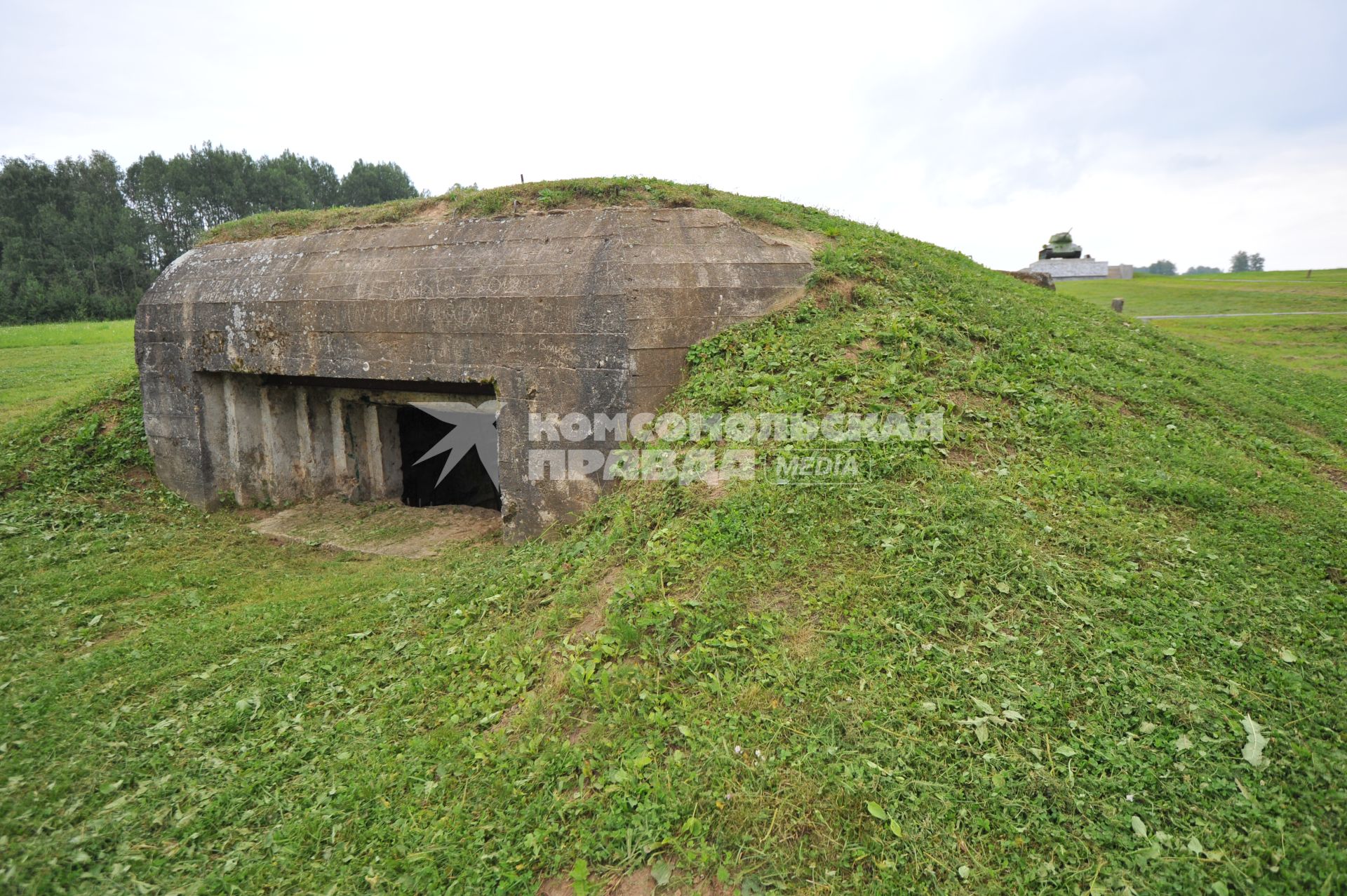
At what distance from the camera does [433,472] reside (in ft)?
31.6

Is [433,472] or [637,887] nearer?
[637,887]

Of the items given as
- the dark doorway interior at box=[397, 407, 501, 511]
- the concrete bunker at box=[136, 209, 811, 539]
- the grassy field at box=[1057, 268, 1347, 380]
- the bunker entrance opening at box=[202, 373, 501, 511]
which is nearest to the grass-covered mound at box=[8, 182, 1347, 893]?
the concrete bunker at box=[136, 209, 811, 539]

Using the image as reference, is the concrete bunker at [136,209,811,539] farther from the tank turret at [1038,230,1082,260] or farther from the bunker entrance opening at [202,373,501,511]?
the tank turret at [1038,230,1082,260]

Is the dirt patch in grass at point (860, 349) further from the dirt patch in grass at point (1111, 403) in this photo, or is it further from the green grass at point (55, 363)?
the green grass at point (55, 363)

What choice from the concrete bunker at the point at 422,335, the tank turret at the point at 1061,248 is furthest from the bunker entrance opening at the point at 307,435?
the tank turret at the point at 1061,248

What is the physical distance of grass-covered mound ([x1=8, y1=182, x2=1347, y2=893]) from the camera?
2.65 metres

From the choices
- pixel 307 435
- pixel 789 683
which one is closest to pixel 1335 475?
pixel 789 683

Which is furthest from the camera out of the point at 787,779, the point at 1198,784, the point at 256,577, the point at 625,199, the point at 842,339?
the point at 625,199

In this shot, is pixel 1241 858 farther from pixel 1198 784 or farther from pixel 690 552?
pixel 690 552

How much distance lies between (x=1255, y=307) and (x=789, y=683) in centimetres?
1892

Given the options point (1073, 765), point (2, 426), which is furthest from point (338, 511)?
point (1073, 765)

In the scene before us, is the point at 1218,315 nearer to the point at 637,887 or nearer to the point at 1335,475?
the point at 1335,475

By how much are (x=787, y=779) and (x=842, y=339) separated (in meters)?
3.64

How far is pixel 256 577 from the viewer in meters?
6.01
